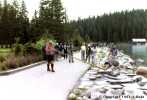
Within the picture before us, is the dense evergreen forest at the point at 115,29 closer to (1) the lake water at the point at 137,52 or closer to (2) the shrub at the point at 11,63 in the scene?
(1) the lake water at the point at 137,52

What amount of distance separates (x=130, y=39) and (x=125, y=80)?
17205 cm

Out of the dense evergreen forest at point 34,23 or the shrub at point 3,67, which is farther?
the dense evergreen forest at point 34,23

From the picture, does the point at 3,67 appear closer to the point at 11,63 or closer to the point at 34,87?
the point at 11,63

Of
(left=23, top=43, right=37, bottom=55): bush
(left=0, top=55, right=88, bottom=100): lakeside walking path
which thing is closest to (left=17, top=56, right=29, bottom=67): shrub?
(left=0, top=55, right=88, bottom=100): lakeside walking path

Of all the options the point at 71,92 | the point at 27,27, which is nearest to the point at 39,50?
the point at 71,92

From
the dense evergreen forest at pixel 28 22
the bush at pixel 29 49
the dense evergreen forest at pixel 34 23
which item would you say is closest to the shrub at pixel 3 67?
the bush at pixel 29 49

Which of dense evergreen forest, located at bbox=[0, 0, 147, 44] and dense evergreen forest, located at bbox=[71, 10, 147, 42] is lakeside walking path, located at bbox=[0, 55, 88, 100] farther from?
dense evergreen forest, located at bbox=[71, 10, 147, 42]

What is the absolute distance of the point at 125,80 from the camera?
800 inches

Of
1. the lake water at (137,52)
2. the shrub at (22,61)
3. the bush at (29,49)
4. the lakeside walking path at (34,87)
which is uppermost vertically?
the bush at (29,49)

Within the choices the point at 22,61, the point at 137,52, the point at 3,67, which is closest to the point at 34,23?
the point at 137,52

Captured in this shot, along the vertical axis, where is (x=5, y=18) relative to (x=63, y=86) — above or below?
above

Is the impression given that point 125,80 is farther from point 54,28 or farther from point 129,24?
point 129,24

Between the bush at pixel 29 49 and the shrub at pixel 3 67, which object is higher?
the bush at pixel 29 49

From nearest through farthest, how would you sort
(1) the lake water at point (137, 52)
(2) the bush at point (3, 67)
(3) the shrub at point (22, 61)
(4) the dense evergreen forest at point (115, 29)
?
(2) the bush at point (3, 67)
(3) the shrub at point (22, 61)
(1) the lake water at point (137, 52)
(4) the dense evergreen forest at point (115, 29)
